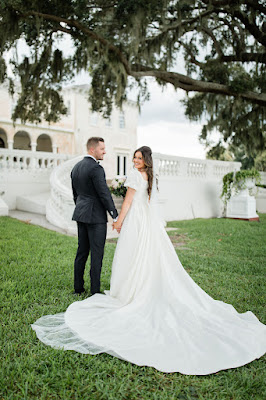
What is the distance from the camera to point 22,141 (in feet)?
71.8

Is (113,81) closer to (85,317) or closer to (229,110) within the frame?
(229,110)

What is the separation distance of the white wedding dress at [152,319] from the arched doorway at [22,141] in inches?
775

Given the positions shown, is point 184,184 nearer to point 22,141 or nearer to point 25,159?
point 25,159

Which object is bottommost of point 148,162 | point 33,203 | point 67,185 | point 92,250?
point 33,203

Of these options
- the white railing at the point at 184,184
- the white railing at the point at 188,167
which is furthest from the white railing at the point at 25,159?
the white railing at the point at 188,167

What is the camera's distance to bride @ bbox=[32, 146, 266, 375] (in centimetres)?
250

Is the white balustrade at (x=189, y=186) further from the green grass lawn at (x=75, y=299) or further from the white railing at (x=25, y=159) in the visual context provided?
the white railing at (x=25, y=159)

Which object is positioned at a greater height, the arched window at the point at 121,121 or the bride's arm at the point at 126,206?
the arched window at the point at 121,121

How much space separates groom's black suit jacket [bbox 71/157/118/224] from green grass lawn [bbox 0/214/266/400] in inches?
36.8

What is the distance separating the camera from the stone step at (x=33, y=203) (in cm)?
1045

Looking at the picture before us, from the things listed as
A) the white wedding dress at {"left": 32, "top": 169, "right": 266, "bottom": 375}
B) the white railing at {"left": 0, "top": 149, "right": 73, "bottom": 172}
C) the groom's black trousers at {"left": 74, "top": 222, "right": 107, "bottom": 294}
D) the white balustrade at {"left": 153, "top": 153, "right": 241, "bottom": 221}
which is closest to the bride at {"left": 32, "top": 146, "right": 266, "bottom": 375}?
the white wedding dress at {"left": 32, "top": 169, "right": 266, "bottom": 375}

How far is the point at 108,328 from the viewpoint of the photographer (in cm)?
287

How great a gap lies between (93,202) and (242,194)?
839 cm

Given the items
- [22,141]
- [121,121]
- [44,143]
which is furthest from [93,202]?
[121,121]
